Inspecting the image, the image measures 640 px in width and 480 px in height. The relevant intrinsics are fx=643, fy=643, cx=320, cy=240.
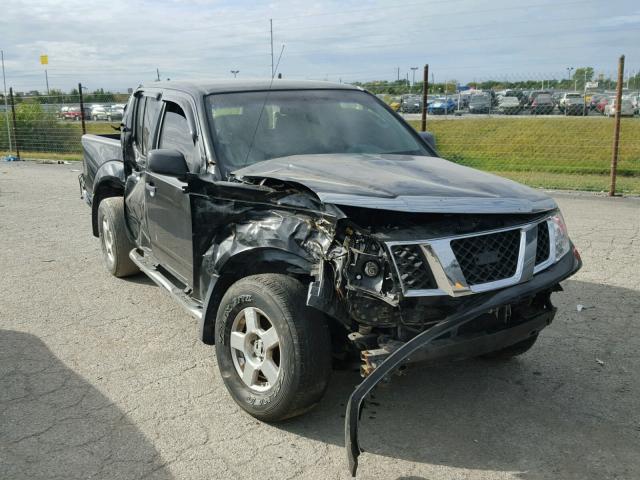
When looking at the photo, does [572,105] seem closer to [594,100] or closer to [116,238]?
[594,100]

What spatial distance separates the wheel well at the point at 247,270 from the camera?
11.7ft

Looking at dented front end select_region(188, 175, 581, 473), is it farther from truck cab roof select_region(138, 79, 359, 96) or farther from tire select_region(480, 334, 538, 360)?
truck cab roof select_region(138, 79, 359, 96)

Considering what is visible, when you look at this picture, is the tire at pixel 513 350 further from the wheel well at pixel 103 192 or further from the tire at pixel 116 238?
the wheel well at pixel 103 192

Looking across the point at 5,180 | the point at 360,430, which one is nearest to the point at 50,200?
the point at 5,180

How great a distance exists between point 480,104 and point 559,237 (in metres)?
16.6

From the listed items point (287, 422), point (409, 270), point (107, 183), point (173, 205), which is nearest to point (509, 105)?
point (107, 183)

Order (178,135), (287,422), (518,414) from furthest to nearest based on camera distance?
1. (178,135)
2. (518,414)
3. (287,422)

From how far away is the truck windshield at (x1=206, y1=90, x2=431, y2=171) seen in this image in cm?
438

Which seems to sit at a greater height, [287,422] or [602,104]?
[602,104]

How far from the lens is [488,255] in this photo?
3.24m

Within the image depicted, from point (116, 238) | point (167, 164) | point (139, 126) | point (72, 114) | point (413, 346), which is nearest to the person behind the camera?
point (413, 346)

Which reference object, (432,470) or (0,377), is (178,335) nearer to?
(0,377)

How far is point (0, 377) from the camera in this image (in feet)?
14.3

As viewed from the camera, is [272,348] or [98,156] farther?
[98,156]
